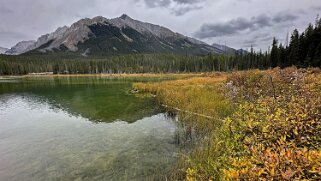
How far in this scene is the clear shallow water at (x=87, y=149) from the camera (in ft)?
30.1

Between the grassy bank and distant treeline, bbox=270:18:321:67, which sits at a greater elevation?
distant treeline, bbox=270:18:321:67

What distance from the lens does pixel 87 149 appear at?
11.9 meters

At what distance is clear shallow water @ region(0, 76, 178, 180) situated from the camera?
9175mm

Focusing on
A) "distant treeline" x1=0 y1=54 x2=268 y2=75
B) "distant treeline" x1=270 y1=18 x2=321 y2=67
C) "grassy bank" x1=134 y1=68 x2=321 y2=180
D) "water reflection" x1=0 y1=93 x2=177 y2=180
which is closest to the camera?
"grassy bank" x1=134 y1=68 x2=321 y2=180

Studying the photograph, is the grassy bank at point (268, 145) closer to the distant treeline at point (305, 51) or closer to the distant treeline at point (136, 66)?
the distant treeline at point (305, 51)

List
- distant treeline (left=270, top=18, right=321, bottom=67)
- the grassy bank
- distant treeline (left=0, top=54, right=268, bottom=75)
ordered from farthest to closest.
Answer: distant treeline (left=0, top=54, right=268, bottom=75)
distant treeline (left=270, top=18, right=321, bottom=67)
the grassy bank

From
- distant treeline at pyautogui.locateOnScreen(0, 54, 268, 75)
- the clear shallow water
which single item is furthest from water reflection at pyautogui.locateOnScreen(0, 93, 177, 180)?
distant treeline at pyautogui.locateOnScreen(0, 54, 268, 75)

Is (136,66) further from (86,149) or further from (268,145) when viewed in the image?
(268,145)

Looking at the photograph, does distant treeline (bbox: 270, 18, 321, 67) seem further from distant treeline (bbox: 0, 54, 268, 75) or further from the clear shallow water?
the clear shallow water

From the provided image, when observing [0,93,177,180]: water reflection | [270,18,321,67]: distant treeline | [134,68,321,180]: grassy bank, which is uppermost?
[270,18,321,67]: distant treeline

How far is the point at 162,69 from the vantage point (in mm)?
157625

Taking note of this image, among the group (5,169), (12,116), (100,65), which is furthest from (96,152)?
(100,65)

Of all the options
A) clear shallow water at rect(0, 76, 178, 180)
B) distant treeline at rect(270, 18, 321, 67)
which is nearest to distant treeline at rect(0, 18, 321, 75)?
distant treeline at rect(270, 18, 321, 67)

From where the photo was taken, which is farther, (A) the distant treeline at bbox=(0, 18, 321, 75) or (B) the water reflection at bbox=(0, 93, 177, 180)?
(A) the distant treeline at bbox=(0, 18, 321, 75)
